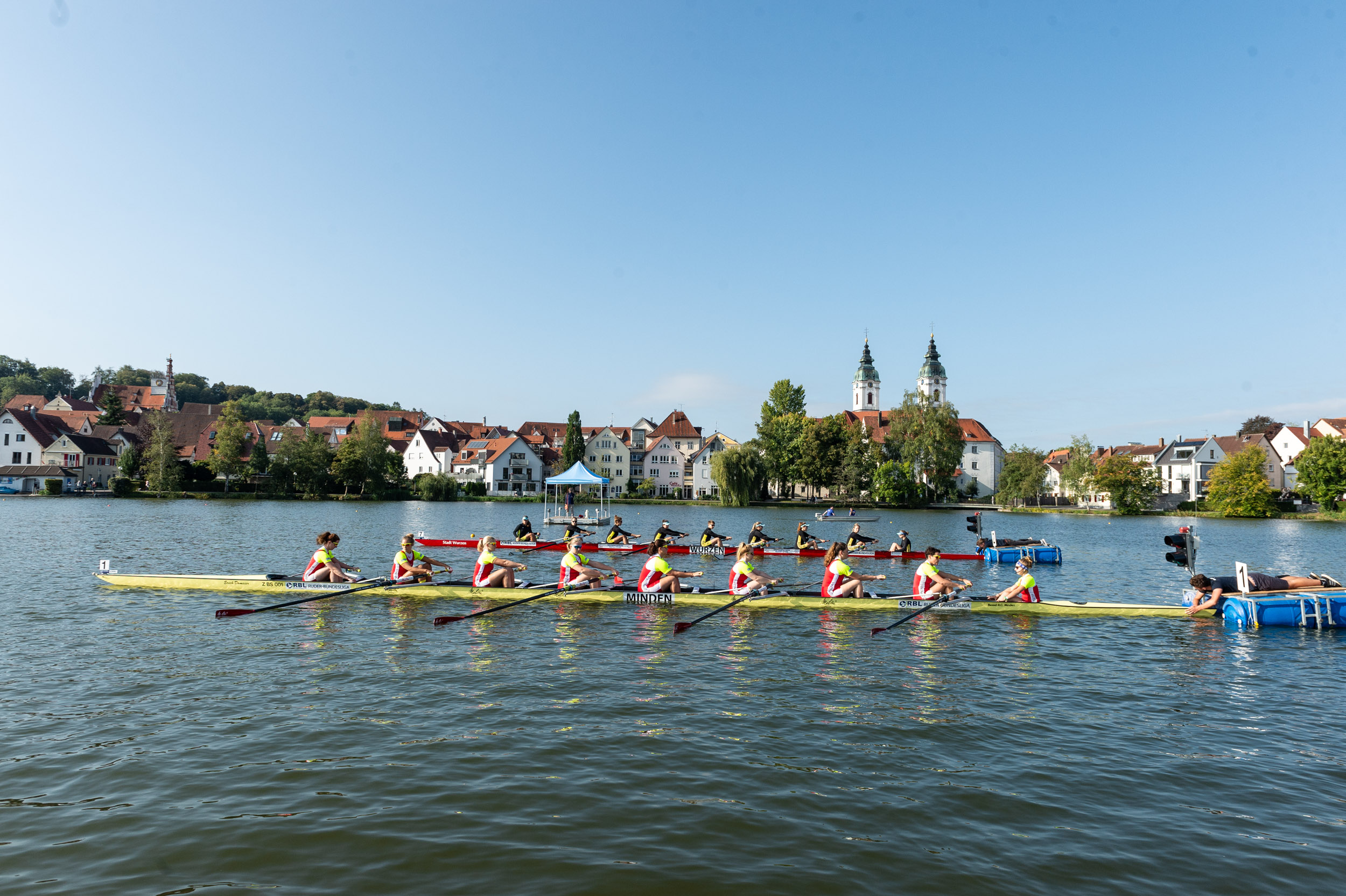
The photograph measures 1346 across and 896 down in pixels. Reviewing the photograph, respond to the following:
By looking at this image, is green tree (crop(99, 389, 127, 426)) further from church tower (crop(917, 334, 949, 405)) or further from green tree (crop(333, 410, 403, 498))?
church tower (crop(917, 334, 949, 405))

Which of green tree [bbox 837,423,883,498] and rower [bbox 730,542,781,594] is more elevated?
green tree [bbox 837,423,883,498]

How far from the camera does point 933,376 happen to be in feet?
404

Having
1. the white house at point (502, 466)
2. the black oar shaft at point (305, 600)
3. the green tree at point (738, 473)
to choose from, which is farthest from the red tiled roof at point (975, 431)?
the black oar shaft at point (305, 600)

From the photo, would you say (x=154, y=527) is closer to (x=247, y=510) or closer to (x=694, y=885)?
(x=247, y=510)

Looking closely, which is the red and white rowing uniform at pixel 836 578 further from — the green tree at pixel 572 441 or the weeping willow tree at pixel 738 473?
the green tree at pixel 572 441

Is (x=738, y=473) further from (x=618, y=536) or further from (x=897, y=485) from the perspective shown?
(x=618, y=536)

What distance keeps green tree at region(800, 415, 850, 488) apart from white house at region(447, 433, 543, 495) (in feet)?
117

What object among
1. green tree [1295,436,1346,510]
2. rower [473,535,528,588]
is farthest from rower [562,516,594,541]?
green tree [1295,436,1346,510]

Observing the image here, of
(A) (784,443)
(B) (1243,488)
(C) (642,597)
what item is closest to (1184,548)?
(C) (642,597)

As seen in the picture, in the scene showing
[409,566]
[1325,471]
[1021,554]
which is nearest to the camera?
[409,566]

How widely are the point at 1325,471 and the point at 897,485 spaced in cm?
3980

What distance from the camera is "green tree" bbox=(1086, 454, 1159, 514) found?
254 ft

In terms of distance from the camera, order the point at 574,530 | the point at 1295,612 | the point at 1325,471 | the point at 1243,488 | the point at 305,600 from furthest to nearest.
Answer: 1. the point at 1243,488
2. the point at 1325,471
3. the point at 574,530
4. the point at 305,600
5. the point at 1295,612

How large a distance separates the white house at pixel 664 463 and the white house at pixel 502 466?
58.5ft
